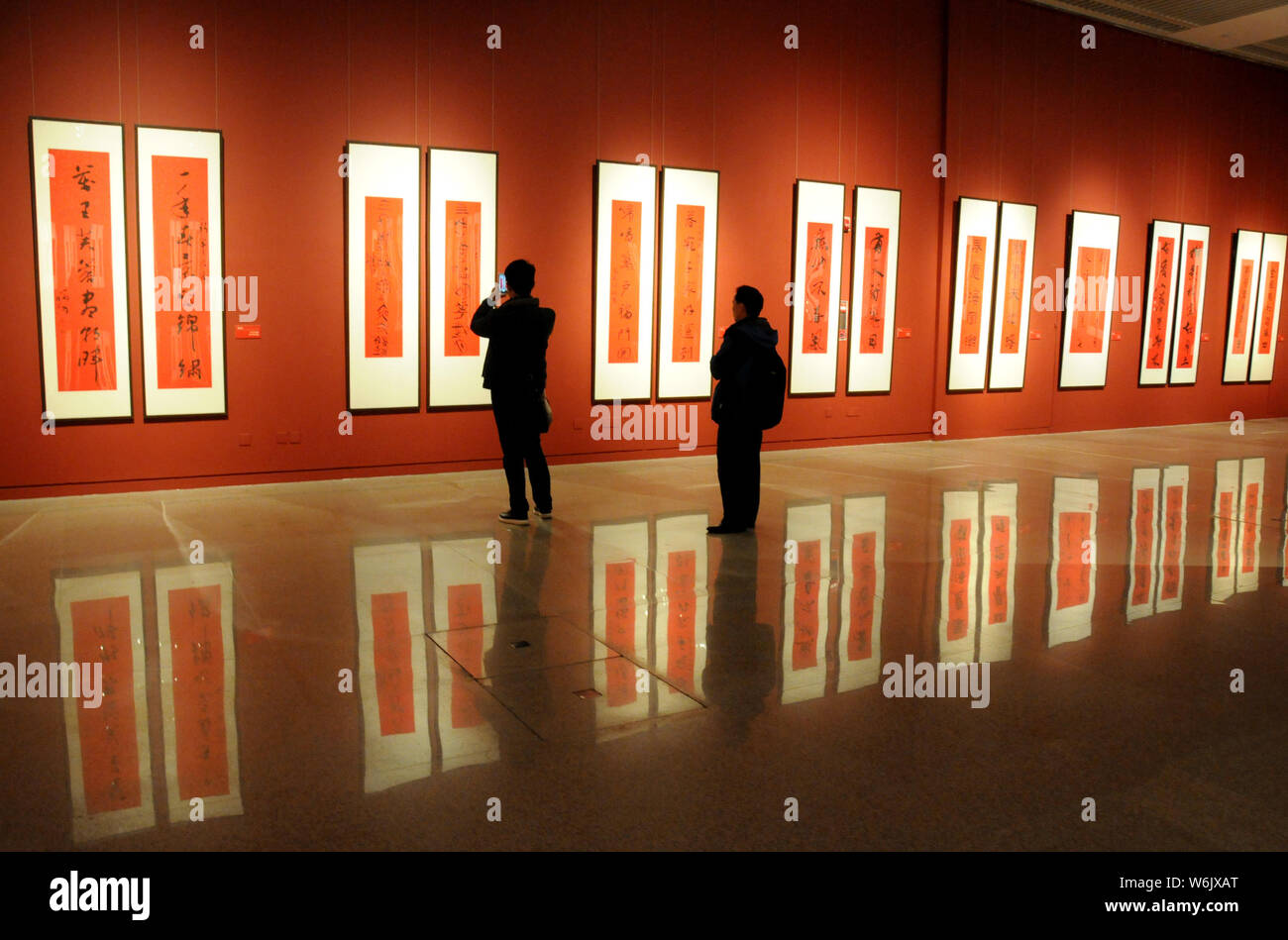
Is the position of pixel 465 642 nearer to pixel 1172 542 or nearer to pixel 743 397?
pixel 743 397

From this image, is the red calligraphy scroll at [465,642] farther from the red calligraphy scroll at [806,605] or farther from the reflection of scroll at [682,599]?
the red calligraphy scroll at [806,605]

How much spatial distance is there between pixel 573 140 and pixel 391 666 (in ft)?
22.4

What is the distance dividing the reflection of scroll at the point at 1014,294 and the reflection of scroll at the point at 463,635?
9.03 m

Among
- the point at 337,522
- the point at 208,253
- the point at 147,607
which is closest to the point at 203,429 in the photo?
the point at 208,253

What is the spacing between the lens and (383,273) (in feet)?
29.2

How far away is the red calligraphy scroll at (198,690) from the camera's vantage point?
10.7ft

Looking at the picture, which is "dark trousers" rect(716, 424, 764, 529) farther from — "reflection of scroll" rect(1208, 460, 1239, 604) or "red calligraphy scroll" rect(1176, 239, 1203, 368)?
"red calligraphy scroll" rect(1176, 239, 1203, 368)

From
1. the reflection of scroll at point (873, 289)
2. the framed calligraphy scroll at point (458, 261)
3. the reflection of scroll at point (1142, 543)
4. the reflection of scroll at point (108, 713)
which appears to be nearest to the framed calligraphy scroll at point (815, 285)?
A: the reflection of scroll at point (873, 289)

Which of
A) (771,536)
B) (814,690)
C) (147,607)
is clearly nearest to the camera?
(814,690)

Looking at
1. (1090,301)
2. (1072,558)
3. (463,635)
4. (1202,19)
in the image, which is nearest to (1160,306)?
(1090,301)

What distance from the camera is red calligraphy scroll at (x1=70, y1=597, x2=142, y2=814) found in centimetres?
313

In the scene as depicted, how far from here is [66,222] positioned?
7648 millimetres

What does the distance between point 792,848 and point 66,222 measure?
24.7 feet
